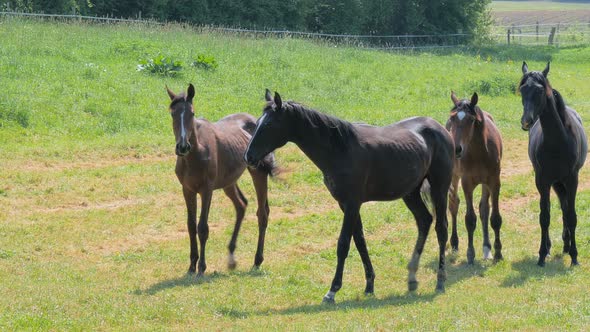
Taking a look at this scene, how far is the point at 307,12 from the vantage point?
44.0 m

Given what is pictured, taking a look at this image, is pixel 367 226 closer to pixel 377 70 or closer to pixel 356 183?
pixel 356 183

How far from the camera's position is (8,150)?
16.4 meters

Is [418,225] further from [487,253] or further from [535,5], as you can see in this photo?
[535,5]

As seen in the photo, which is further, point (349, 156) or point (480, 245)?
point (480, 245)

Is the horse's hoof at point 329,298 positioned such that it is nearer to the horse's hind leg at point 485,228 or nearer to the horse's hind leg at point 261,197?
the horse's hind leg at point 261,197

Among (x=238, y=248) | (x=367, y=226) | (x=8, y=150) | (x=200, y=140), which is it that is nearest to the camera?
(x=200, y=140)

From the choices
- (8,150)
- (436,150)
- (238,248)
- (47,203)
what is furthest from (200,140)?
(8,150)

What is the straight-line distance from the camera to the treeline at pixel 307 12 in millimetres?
37312

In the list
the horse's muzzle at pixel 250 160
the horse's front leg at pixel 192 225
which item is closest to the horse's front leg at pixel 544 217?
the horse's muzzle at pixel 250 160

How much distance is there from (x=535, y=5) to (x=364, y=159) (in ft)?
410

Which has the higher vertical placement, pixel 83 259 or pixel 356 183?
pixel 356 183

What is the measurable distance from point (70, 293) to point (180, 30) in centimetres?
2120

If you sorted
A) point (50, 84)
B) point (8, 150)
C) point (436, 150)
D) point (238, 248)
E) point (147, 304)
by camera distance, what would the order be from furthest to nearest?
point (50, 84), point (8, 150), point (238, 248), point (436, 150), point (147, 304)

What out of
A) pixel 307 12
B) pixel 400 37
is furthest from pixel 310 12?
pixel 400 37
